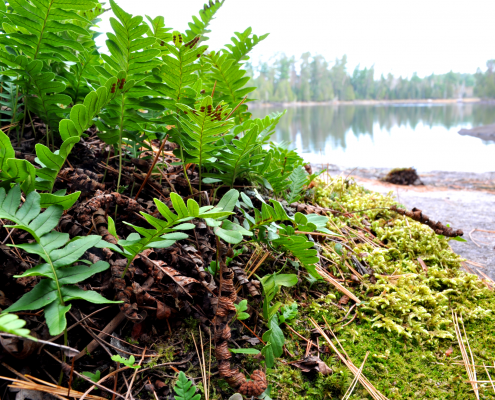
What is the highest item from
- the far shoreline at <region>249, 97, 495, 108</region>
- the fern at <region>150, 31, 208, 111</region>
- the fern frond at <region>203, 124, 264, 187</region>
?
the far shoreline at <region>249, 97, 495, 108</region>

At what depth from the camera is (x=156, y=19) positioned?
1172 millimetres

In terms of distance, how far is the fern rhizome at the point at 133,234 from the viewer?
0.80 meters

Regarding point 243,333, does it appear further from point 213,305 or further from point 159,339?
point 159,339

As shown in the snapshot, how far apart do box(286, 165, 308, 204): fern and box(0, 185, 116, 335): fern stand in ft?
3.25

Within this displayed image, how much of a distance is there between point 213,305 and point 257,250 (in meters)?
0.38

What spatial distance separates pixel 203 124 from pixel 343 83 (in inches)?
2408

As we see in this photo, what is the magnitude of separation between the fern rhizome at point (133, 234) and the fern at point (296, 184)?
0.12 meters

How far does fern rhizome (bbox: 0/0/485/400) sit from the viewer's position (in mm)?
801

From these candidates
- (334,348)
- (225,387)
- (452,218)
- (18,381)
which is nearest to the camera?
(18,381)

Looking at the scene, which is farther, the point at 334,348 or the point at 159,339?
the point at 334,348

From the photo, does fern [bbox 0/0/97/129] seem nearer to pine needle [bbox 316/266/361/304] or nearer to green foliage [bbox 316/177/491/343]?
pine needle [bbox 316/266/361/304]

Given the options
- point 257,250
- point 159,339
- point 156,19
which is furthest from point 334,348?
point 156,19

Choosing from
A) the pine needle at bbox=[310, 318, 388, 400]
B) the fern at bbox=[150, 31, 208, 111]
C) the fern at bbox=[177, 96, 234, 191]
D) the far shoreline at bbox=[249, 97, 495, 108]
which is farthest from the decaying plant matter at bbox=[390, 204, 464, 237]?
the far shoreline at bbox=[249, 97, 495, 108]

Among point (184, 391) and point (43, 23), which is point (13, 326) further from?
point (43, 23)
